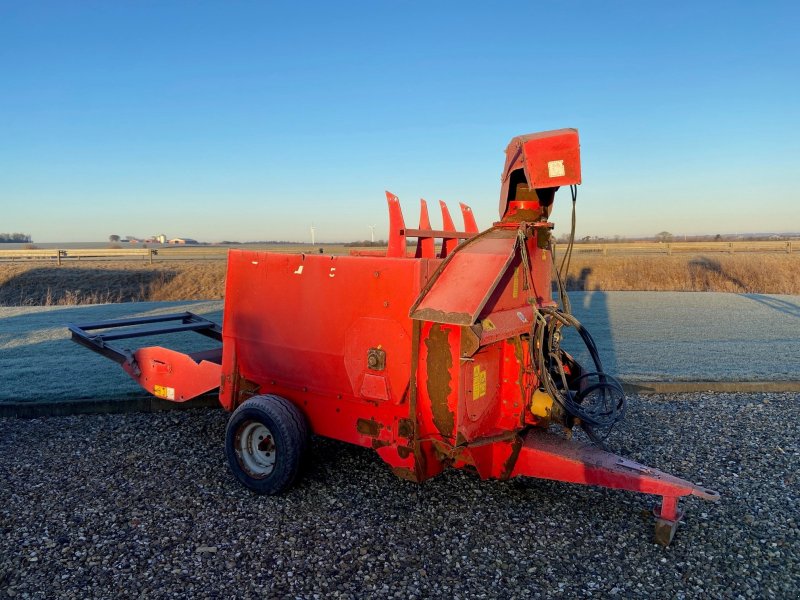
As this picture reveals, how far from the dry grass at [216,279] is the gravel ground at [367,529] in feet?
48.4

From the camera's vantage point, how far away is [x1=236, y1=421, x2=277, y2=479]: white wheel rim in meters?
4.56

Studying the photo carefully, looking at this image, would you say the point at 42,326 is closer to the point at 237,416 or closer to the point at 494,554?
the point at 237,416

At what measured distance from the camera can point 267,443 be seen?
4.66m

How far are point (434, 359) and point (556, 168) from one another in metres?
1.52

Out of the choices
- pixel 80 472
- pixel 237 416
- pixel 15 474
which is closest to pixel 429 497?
pixel 237 416

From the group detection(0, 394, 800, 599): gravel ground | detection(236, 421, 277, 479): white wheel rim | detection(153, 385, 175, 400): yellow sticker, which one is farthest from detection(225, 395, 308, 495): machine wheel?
detection(153, 385, 175, 400): yellow sticker

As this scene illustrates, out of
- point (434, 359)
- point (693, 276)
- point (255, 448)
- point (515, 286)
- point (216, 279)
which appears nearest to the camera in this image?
point (434, 359)

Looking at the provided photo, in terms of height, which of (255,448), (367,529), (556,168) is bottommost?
(367,529)

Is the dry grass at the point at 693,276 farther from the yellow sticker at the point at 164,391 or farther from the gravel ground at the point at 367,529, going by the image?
the yellow sticker at the point at 164,391

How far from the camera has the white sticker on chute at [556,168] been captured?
397cm

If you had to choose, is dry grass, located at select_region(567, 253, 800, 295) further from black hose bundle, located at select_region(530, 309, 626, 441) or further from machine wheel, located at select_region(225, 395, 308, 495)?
machine wheel, located at select_region(225, 395, 308, 495)

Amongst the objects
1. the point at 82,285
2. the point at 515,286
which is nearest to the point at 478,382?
the point at 515,286

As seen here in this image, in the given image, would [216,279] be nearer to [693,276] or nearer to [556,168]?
[693,276]

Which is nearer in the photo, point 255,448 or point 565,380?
point 565,380
